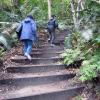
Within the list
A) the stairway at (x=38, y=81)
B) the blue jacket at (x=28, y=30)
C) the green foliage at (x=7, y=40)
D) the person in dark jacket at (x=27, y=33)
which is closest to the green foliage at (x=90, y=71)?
the stairway at (x=38, y=81)

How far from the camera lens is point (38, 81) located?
9.05 meters

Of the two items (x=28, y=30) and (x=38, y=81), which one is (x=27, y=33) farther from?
(x=38, y=81)

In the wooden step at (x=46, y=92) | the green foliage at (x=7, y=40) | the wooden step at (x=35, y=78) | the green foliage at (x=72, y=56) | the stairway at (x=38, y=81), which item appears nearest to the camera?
the wooden step at (x=46, y=92)

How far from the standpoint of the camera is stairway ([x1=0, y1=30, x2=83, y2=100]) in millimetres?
7934

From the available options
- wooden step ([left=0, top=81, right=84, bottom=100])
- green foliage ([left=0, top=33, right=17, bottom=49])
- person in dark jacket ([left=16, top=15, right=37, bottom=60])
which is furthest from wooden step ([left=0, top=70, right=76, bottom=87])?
green foliage ([left=0, top=33, right=17, bottom=49])

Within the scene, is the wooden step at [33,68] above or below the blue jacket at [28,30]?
below

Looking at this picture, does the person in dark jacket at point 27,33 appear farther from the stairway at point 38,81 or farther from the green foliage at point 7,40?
the green foliage at point 7,40

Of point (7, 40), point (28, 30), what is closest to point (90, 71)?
point (28, 30)

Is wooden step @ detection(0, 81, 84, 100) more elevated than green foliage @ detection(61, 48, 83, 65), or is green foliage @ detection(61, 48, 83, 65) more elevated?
green foliage @ detection(61, 48, 83, 65)

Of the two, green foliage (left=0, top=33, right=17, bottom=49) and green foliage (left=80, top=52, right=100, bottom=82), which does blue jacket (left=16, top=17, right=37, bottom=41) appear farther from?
green foliage (left=80, top=52, right=100, bottom=82)

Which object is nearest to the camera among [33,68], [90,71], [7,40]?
[90,71]

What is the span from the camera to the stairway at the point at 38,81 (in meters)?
7.93

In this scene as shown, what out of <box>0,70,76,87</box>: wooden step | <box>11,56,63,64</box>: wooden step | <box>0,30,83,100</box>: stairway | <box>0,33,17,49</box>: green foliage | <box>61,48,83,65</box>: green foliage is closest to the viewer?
<box>0,30,83,100</box>: stairway

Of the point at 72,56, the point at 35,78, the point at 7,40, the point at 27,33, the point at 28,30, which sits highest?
the point at 28,30
